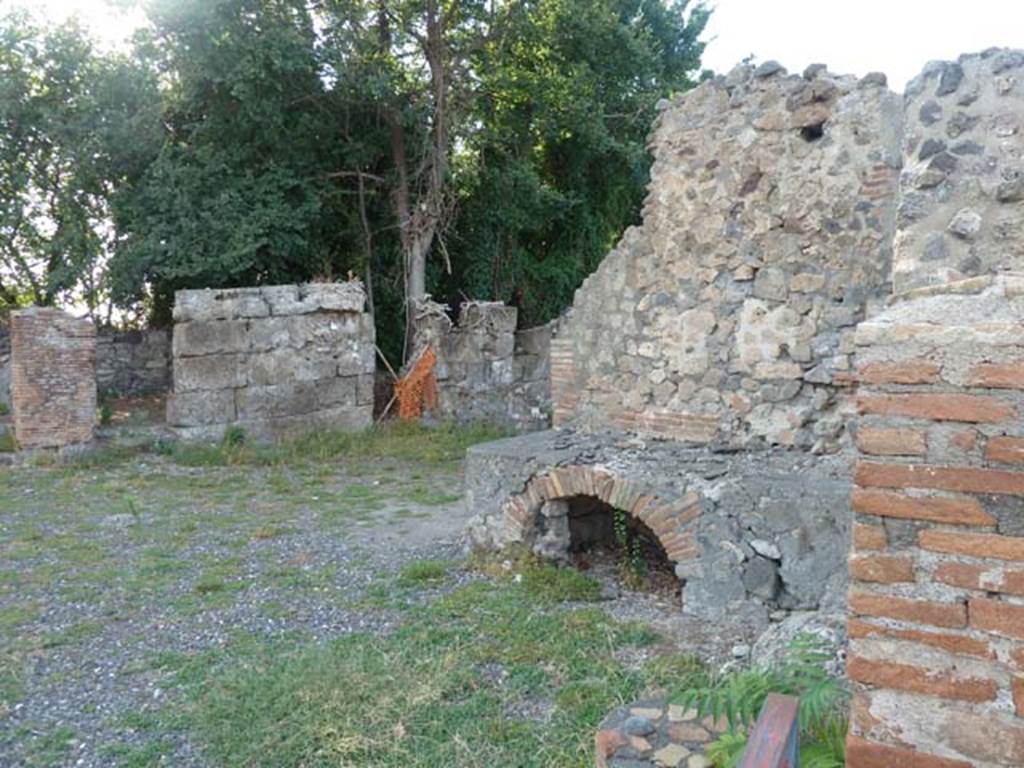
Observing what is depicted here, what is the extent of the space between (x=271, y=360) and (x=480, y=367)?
333 cm

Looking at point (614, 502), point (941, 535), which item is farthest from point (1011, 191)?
point (614, 502)

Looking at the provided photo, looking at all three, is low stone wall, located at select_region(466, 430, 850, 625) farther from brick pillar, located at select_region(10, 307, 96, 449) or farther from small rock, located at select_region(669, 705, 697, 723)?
brick pillar, located at select_region(10, 307, 96, 449)

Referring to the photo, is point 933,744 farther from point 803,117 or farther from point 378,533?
point 378,533

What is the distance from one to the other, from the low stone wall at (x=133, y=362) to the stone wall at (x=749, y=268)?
1083 cm

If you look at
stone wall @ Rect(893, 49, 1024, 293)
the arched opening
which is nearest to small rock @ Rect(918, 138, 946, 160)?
stone wall @ Rect(893, 49, 1024, 293)

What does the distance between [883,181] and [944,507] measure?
362 cm

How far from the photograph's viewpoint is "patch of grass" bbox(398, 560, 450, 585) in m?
5.56

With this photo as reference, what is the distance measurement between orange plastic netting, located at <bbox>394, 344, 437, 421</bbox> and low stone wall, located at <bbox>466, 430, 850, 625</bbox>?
281 inches

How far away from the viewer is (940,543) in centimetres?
184

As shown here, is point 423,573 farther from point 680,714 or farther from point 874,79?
point 874,79

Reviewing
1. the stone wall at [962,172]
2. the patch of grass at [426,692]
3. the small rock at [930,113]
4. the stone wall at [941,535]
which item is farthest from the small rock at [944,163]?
the patch of grass at [426,692]

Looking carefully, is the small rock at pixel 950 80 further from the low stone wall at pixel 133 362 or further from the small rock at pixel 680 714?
the low stone wall at pixel 133 362

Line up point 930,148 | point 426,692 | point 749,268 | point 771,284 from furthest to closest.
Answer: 1. point 749,268
2. point 771,284
3. point 426,692
4. point 930,148

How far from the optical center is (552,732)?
11.3 ft
